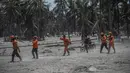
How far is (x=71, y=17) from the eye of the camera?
6650 centimetres

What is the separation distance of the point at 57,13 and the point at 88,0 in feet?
77.9

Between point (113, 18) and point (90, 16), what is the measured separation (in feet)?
14.6

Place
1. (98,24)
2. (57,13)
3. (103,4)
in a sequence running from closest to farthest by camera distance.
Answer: (103,4), (98,24), (57,13)

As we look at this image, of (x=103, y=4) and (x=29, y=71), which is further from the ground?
(x=103, y=4)

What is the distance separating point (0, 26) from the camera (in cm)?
8481

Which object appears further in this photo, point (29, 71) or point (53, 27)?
point (53, 27)

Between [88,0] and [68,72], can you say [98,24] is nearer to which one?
[88,0]

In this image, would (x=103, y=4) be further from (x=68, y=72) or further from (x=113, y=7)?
(x=68, y=72)

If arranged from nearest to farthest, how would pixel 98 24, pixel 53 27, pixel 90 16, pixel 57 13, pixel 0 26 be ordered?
pixel 98 24, pixel 90 16, pixel 57 13, pixel 0 26, pixel 53 27

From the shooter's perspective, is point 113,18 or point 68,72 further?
point 113,18

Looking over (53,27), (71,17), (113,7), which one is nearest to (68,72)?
(113,7)

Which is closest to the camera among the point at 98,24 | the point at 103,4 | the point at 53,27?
the point at 103,4

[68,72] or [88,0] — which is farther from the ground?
[88,0]

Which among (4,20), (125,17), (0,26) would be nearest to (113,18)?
(125,17)
